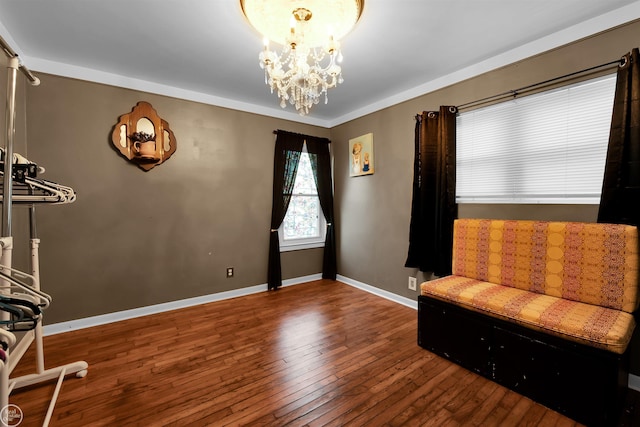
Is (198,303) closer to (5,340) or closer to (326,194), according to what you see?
(326,194)

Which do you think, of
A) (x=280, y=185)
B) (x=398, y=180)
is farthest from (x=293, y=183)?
(x=398, y=180)

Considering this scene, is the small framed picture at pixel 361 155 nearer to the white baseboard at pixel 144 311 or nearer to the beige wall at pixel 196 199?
the beige wall at pixel 196 199

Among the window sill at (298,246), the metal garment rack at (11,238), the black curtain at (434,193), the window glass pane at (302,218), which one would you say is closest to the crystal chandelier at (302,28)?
the metal garment rack at (11,238)

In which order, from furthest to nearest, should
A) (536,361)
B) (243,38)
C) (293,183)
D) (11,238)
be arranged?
1. (293,183)
2. (243,38)
3. (536,361)
4. (11,238)

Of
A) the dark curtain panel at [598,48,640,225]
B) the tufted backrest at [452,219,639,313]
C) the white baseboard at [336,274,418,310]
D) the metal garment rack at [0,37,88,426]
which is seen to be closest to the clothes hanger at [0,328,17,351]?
the metal garment rack at [0,37,88,426]

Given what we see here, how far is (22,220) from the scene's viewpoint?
234 centimetres

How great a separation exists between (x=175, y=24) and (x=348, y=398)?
9.30 ft

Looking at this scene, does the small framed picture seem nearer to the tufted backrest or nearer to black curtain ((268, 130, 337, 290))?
black curtain ((268, 130, 337, 290))

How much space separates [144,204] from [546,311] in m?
3.63

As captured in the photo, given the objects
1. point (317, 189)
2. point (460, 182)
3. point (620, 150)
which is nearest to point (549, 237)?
point (620, 150)

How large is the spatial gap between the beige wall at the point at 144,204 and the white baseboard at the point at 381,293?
0.98 m

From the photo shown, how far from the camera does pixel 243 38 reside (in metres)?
2.16

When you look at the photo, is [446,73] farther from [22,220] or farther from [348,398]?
[22,220]

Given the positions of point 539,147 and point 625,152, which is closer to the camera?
point 625,152
